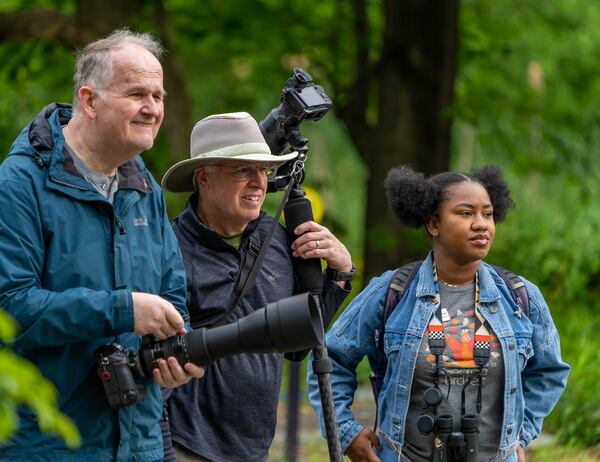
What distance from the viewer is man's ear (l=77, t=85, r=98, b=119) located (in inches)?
123

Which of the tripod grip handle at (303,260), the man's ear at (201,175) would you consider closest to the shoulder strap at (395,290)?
the tripod grip handle at (303,260)

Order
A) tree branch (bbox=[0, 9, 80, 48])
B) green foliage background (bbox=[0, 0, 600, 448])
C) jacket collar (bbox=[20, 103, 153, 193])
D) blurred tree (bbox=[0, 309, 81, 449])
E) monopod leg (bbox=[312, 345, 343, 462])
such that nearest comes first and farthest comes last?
1. blurred tree (bbox=[0, 309, 81, 449])
2. jacket collar (bbox=[20, 103, 153, 193])
3. monopod leg (bbox=[312, 345, 343, 462])
4. tree branch (bbox=[0, 9, 80, 48])
5. green foliage background (bbox=[0, 0, 600, 448])

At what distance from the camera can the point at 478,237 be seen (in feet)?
12.4

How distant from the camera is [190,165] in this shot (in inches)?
147

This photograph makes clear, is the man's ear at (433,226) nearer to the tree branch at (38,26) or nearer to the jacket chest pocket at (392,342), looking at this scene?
the jacket chest pocket at (392,342)

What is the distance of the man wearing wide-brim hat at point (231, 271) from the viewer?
3625 millimetres

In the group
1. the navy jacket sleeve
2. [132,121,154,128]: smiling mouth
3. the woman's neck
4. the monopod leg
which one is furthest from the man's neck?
the woman's neck

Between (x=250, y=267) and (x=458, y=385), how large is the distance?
80cm

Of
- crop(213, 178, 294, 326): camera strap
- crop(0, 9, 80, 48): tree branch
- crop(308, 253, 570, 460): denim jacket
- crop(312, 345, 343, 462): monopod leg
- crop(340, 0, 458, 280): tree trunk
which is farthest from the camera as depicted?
crop(340, 0, 458, 280): tree trunk

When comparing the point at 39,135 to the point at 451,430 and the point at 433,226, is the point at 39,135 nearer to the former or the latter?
the point at 433,226

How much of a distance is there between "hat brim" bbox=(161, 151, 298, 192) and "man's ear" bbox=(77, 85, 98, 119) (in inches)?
21.6

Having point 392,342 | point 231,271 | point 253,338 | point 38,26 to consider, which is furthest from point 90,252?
point 38,26

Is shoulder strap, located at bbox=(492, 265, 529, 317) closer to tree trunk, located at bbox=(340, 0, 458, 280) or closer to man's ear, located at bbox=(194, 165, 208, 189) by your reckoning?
man's ear, located at bbox=(194, 165, 208, 189)

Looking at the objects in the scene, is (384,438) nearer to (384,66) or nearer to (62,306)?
(62,306)
